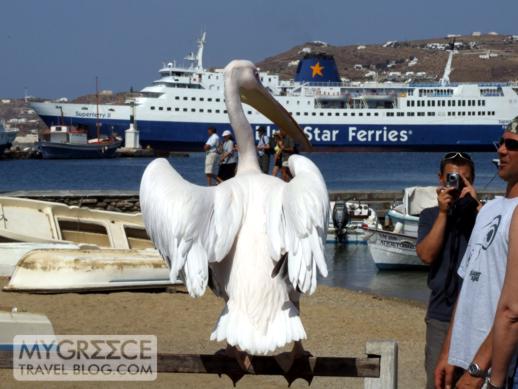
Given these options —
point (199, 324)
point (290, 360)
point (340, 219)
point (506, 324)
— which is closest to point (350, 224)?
point (340, 219)

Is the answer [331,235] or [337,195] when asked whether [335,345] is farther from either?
[337,195]

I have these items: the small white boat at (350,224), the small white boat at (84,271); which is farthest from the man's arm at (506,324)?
the small white boat at (350,224)

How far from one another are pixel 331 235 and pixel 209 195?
12537 mm

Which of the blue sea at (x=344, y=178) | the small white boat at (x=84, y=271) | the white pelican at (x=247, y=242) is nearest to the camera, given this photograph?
the white pelican at (x=247, y=242)

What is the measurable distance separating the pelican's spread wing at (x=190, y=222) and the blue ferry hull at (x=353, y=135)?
6012 centimetres

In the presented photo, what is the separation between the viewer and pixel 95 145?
60250mm

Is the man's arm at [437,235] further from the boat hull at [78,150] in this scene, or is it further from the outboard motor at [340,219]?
the boat hull at [78,150]

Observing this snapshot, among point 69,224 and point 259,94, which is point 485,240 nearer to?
point 259,94

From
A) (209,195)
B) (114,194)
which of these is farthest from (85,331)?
(114,194)

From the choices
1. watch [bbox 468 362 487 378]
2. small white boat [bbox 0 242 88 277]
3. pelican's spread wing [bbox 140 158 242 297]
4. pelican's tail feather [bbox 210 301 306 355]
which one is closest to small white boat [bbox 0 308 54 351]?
pelican's spread wing [bbox 140 158 242 297]

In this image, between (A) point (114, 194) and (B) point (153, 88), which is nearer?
(A) point (114, 194)

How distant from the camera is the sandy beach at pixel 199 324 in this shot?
5629 millimetres

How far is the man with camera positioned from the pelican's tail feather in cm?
54

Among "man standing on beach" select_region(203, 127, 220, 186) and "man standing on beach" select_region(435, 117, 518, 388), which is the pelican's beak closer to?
"man standing on beach" select_region(435, 117, 518, 388)
